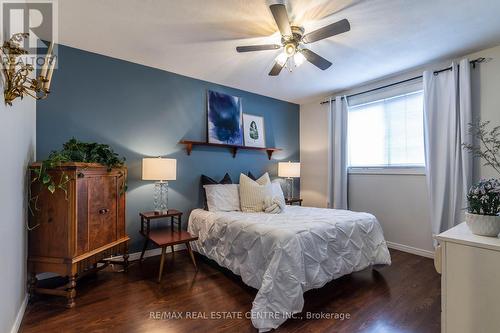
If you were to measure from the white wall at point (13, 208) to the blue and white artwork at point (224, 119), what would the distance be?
2.16 m

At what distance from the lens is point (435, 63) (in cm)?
310

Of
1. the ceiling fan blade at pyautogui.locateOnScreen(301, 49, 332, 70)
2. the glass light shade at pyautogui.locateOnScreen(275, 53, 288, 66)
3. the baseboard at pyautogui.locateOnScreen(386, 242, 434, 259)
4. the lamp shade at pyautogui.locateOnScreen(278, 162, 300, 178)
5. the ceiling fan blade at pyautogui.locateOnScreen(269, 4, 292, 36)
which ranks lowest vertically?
the baseboard at pyautogui.locateOnScreen(386, 242, 434, 259)

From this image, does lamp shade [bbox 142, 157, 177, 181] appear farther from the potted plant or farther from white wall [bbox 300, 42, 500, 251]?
white wall [bbox 300, 42, 500, 251]

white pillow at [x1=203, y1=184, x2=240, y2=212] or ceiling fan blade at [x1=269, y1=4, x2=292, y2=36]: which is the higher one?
ceiling fan blade at [x1=269, y1=4, x2=292, y2=36]

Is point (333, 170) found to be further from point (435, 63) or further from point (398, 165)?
point (435, 63)

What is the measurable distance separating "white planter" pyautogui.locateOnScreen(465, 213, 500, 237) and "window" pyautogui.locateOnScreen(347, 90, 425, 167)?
2.25 m

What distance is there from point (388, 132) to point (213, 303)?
11.0 ft

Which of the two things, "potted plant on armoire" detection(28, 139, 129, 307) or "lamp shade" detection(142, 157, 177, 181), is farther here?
"lamp shade" detection(142, 157, 177, 181)

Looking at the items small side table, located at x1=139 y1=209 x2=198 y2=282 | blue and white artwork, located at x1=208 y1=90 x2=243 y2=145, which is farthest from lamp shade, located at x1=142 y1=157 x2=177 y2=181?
blue and white artwork, located at x1=208 y1=90 x2=243 y2=145

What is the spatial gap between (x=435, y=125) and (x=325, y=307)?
2.64 metres

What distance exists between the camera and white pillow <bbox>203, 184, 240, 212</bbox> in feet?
10.6

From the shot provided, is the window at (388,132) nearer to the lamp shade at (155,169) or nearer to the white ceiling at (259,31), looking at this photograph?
the white ceiling at (259,31)

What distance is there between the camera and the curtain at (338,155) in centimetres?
402

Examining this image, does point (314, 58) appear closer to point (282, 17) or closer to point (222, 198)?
point (282, 17)
